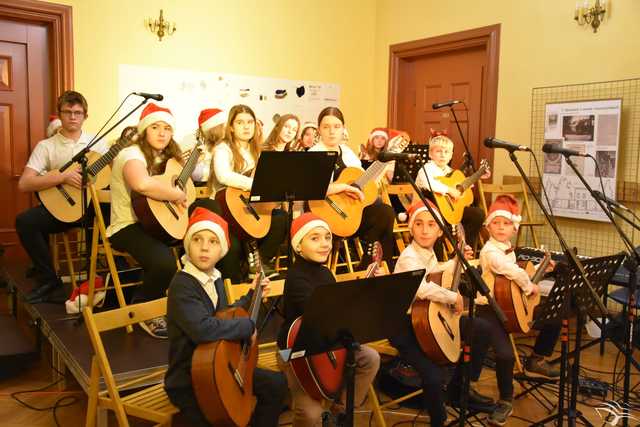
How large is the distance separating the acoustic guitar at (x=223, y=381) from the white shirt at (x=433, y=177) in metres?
2.58

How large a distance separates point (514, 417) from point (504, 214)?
42.5 inches

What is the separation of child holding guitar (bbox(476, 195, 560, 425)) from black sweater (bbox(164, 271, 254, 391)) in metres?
1.44

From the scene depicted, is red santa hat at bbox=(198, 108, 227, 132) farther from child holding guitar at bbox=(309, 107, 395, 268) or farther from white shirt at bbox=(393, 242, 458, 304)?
white shirt at bbox=(393, 242, 458, 304)

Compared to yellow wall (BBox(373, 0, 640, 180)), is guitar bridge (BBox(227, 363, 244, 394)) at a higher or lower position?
lower

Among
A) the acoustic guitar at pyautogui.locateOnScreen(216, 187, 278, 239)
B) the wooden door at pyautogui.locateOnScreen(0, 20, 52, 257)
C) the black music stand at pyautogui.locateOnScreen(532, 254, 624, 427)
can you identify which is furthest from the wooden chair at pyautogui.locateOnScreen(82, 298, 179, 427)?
the wooden door at pyautogui.locateOnScreen(0, 20, 52, 257)

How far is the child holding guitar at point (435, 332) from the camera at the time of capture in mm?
2766

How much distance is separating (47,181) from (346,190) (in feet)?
6.35

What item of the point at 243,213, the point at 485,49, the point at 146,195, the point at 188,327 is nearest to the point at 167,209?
the point at 146,195

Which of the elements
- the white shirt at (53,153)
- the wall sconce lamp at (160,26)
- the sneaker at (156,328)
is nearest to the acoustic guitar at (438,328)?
Answer: the sneaker at (156,328)

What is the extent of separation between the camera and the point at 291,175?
3246 mm

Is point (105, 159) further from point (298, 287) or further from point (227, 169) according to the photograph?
point (298, 287)

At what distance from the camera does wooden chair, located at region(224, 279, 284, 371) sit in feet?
8.84

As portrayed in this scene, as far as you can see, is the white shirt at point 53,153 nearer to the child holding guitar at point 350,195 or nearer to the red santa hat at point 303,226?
the child holding guitar at point 350,195

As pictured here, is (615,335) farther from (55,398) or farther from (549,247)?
(55,398)
